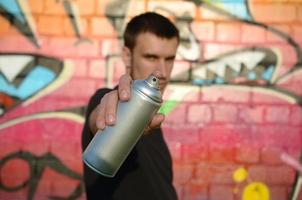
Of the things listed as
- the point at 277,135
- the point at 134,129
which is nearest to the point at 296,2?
the point at 277,135

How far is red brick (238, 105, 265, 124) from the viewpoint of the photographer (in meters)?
3.34

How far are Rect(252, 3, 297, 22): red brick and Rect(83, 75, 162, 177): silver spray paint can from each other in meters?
2.25

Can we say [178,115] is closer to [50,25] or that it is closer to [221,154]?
[221,154]

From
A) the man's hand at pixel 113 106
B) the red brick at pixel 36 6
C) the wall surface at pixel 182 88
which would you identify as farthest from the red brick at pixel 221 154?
the man's hand at pixel 113 106

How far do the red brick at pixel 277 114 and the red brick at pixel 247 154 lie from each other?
0.71 ft

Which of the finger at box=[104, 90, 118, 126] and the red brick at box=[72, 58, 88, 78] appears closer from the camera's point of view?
the finger at box=[104, 90, 118, 126]

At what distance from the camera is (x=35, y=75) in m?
3.29

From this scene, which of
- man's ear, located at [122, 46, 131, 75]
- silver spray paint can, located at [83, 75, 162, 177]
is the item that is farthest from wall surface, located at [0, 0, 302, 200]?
silver spray paint can, located at [83, 75, 162, 177]

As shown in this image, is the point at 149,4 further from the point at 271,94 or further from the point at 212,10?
the point at 271,94

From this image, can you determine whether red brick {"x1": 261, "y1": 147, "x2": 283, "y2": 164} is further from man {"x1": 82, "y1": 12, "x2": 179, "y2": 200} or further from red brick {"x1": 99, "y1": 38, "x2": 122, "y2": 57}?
man {"x1": 82, "y1": 12, "x2": 179, "y2": 200}

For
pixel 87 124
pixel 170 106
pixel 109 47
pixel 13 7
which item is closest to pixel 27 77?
pixel 13 7

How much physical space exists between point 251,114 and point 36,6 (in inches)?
60.6

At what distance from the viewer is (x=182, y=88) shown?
3.31 meters

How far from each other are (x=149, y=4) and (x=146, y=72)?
1.50 meters
